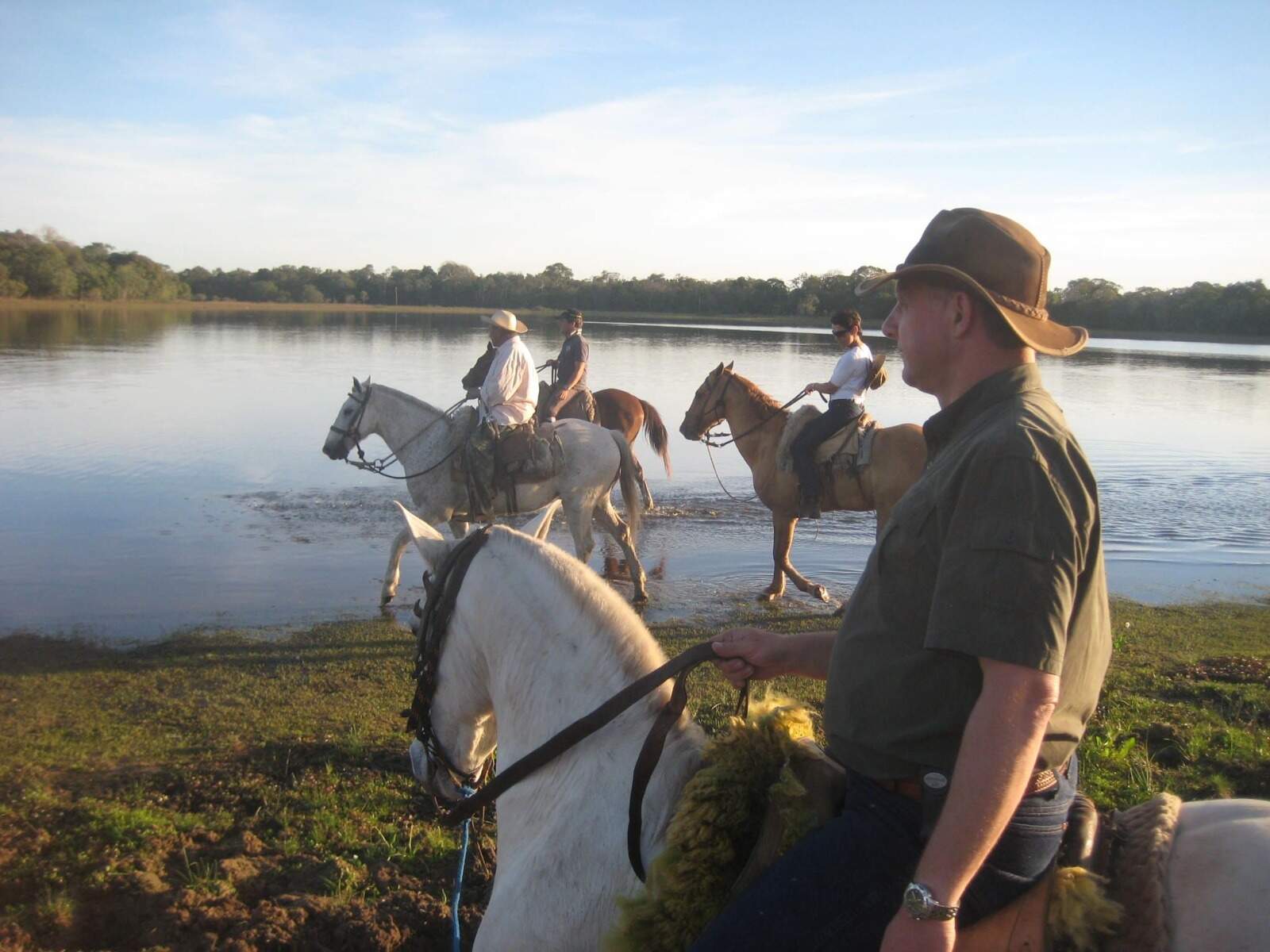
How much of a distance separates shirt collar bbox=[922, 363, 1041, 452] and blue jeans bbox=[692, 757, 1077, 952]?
69 centimetres

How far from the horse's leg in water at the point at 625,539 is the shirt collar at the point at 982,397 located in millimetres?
7214

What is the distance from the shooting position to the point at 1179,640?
8102 mm

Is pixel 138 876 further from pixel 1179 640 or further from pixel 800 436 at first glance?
pixel 1179 640

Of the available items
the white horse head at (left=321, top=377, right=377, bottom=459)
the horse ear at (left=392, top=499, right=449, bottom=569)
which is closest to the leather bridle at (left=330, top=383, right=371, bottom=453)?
the white horse head at (left=321, top=377, right=377, bottom=459)

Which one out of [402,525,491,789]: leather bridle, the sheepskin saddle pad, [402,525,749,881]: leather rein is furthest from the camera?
[402,525,491,789]: leather bridle

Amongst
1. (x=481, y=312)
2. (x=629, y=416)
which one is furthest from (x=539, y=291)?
(x=629, y=416)

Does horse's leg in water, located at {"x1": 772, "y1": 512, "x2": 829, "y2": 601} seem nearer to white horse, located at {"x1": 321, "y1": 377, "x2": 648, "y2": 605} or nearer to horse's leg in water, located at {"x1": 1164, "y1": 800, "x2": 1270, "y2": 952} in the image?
white horse, located at {"x1": 321, "y1": 377, "x2": 648, "y2": 605}

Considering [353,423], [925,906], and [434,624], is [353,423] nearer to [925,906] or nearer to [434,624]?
[434,624]

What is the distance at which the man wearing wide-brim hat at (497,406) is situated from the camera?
8906 millimetres

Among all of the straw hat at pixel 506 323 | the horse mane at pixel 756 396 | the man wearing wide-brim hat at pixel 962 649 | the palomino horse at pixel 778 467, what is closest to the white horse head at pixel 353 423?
the straw hat at pixel 506 323

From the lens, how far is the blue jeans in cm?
162

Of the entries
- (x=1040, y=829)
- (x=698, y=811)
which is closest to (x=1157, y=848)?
(x=1040, y=829)

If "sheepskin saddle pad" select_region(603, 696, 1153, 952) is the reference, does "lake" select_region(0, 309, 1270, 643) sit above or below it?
below

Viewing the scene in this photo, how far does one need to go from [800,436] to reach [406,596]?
4.28 meters
